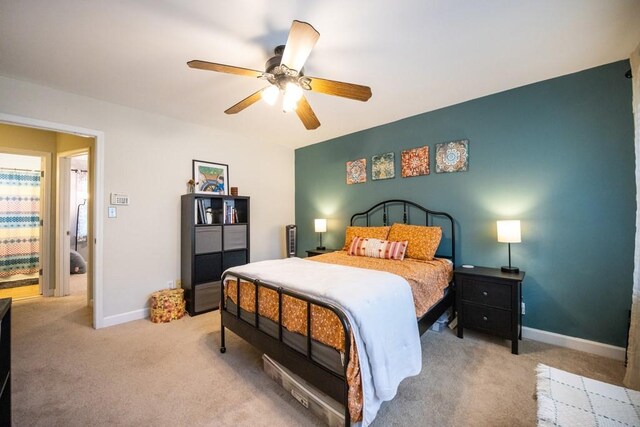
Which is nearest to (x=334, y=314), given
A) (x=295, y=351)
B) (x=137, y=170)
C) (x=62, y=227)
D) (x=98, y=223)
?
(x=295, y=351)

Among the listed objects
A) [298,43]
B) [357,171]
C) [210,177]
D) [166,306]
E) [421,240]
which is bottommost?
[166,306]

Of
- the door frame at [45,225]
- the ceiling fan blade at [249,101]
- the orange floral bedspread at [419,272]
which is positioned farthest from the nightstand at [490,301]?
the door frame at [45,225]

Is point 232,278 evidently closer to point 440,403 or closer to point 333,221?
point 440,403

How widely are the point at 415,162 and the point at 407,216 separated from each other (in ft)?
2.41

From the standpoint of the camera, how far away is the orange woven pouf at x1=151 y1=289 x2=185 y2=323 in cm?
304

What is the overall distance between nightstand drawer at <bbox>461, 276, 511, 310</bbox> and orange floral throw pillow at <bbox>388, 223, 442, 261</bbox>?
1.41 ft

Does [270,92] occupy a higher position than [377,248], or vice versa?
[270,92]

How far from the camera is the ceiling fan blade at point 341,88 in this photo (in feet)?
6.19

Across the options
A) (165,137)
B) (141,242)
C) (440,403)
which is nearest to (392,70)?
(440,403)

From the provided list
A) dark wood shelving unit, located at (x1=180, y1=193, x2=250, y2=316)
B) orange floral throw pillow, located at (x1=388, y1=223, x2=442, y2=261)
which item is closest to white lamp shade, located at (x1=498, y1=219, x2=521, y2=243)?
orange floral throw pillow, located at (x1=388, y1=223, x2=442, y2=261)

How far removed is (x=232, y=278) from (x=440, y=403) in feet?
6.13

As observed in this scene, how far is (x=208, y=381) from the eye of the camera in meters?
1.97

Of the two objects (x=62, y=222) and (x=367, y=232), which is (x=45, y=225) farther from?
(x=367, y=232)

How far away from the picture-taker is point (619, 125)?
2240 mm
